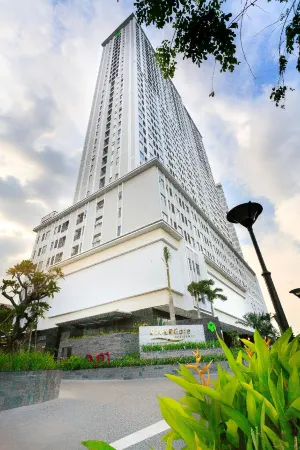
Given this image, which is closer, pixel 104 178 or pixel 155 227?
pixel 155 227

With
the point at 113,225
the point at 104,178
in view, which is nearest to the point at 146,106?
the point at 104,178

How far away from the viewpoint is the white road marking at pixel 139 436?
3381 millimetres

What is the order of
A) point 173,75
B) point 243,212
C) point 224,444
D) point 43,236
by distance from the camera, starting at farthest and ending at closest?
point 43,236
point 243,212
point 173,75
point 224,444

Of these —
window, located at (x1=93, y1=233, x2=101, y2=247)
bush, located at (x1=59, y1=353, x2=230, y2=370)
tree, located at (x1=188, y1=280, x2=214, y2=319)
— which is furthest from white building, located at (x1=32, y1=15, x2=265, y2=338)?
bush, located at (x1=59, y1=353, x2=230, y2=370)

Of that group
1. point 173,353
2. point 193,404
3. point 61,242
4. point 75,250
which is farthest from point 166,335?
point 61,242

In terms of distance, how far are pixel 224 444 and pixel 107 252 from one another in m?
31.1

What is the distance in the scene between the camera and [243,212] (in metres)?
5.06

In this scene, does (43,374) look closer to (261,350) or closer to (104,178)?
(261,350)

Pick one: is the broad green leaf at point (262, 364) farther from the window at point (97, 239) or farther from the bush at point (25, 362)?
the window at point (97, 239)

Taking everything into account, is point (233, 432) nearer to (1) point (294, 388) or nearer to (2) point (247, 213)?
(1) point (294, 388)

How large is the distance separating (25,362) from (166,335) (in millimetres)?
11514

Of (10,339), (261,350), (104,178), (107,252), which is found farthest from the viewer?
(104,178)

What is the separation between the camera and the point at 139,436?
3.65 metres

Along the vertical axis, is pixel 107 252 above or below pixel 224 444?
above
